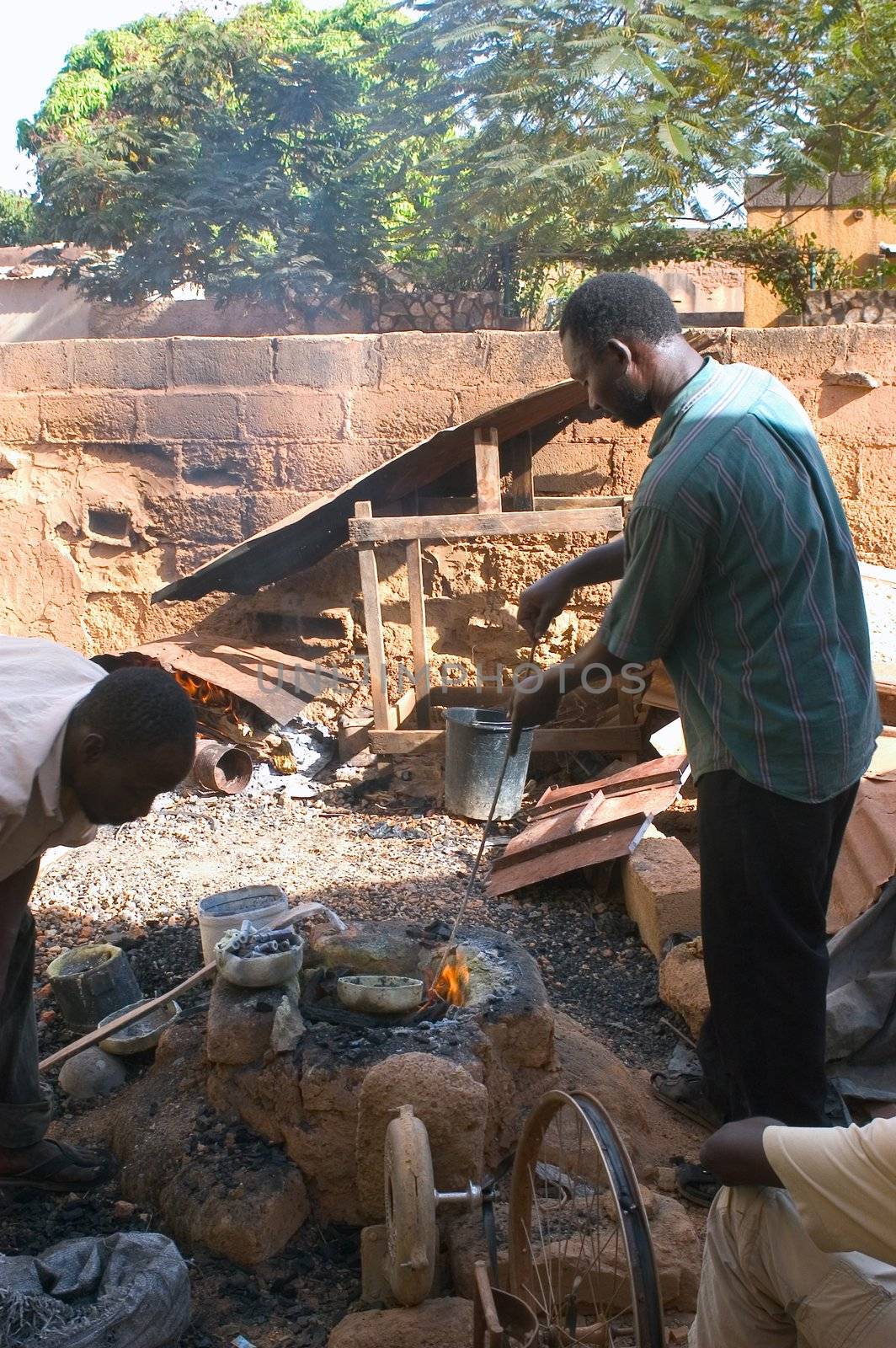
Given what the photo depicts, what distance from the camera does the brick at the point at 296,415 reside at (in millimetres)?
7727

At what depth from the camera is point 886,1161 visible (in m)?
1.49

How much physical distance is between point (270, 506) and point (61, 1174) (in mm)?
5469

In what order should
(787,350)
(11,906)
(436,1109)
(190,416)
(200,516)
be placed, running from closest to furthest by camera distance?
1. (11,906)
2. (436,1109)
3. (787,350)
4. (190,416)
5. (200,516)

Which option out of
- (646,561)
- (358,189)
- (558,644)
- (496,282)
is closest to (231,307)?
(358,189)

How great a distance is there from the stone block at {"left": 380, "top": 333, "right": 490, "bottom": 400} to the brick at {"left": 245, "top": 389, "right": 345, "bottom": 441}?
0.42 metres

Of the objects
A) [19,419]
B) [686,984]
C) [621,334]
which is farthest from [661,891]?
[19,419]

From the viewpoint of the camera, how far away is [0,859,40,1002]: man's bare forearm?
267cm

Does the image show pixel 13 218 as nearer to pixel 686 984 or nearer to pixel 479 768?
pixel 479 768

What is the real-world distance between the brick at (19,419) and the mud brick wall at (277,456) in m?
0.01

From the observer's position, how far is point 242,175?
1380cm

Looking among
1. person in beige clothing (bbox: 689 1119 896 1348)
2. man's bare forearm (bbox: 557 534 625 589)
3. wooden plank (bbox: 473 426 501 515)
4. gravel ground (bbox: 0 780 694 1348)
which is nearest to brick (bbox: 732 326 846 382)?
wooden plank (bbox: 473 426 501 515)

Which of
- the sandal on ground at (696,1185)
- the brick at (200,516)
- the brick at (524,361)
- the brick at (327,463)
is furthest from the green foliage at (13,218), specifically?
the sandal on ground at (696,1185)

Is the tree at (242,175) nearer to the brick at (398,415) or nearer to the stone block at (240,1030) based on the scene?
the brick at (398,415)

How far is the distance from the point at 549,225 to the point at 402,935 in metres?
8.86
